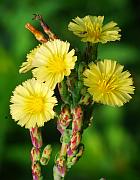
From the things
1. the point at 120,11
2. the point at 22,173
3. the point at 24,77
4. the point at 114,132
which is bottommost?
the point at 22,173

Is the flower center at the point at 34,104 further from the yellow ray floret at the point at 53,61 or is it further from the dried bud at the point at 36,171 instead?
the dried bud at the point at 36,171

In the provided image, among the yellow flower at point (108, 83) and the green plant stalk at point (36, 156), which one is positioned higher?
the yellow flower at point (108, 83)

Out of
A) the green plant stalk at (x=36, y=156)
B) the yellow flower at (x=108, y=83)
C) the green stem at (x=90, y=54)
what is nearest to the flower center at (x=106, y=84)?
the yellow flower at (x=108, y=83)

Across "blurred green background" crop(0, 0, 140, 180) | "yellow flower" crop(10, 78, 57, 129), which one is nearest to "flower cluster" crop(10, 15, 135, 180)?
"yellow flower" crop(10, 78, 57, 129)

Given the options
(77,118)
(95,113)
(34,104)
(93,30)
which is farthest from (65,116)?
(95,113)

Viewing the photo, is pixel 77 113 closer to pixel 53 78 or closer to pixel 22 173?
pixel 53 78

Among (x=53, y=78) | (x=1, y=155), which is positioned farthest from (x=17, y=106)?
(x=1, y=155)
